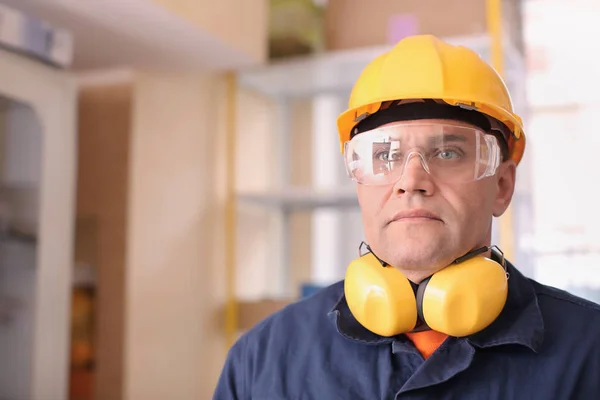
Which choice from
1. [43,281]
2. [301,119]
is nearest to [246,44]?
[301,119]

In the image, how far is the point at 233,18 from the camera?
2.12 m

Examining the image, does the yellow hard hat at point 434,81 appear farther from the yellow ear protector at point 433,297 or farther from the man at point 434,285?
the yellow ear protector at point 433,297

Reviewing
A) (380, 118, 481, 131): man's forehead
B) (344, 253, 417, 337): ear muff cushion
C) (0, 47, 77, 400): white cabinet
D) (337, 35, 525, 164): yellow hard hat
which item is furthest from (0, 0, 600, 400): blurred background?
(344, 253, 417, 337): ear muff cushion

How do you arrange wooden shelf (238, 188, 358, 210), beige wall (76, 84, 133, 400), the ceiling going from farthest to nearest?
wooden shelf (238, 188, 358, 210), beige wall (76, 84, 133, 400), the ceiling

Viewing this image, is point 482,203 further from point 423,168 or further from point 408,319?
point 408,319

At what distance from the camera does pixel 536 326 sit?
1.15m

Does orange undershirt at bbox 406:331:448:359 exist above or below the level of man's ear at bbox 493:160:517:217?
below

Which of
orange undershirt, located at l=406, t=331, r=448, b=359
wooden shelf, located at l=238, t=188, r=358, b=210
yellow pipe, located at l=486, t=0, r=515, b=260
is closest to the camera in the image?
orange undershirt, located at l=406, t=331, r=448, b=359

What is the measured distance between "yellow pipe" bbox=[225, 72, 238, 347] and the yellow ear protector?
1333mm

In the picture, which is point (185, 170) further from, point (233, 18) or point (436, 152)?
point (436, 152)

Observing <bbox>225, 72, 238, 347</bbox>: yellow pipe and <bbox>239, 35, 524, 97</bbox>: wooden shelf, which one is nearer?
<bbox>239, 35, 524, 97</bbox>: wooden shelf

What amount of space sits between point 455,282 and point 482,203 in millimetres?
183

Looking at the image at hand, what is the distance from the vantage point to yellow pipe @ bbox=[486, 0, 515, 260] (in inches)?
80.7

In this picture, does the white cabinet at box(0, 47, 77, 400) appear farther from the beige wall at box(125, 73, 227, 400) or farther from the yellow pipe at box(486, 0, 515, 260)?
the yellow pipe at box(486, 0, 515, 260)
